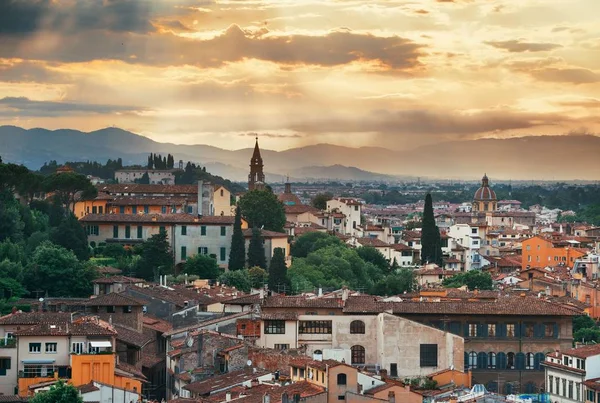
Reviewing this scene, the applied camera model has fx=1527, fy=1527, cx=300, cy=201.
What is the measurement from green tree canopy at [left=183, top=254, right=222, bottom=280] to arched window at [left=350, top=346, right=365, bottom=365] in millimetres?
19076

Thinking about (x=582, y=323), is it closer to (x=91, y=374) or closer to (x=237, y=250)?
(x=237, y=250)

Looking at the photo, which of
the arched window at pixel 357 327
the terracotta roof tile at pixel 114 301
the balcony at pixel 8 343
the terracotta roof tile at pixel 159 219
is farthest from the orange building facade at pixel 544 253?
the balcony at pixel 8 343

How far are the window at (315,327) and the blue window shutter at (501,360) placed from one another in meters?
4.71

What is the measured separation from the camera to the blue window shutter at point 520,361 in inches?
1592

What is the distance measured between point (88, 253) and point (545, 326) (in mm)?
20937

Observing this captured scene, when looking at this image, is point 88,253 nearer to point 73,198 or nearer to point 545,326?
point 73,198

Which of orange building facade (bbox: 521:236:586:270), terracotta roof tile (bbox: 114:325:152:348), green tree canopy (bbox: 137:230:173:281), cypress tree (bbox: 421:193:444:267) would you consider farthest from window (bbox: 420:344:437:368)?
orange building facade (bbox: 521:236:586:270)

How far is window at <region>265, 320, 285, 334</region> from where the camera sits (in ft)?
129

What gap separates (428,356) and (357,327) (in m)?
2.08

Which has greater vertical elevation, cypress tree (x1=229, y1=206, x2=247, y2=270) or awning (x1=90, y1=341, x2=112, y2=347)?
cypress tree (x1=229, y1=206, x2=247, y2=270)

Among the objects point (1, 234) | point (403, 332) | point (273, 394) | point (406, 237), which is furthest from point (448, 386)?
point (406, 237)

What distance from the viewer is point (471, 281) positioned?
62.6m

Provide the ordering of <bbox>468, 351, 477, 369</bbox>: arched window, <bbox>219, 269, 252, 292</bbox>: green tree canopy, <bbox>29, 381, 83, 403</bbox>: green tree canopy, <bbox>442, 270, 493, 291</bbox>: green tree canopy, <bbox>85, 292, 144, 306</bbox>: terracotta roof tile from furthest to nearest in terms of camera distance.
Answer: <bbox>442, 270, 493, 291</bbox>: green tree canopy
<bbox>219, 269, 252, 292</bbox>: green tree canopy
<bbox>85, 292, 144, 306</bbox>: terracotta roof tile
<bbox>468, 351, 477, 369</bbox>: arched window
<bbox>29, 381, 83, 403</bbox>: green tree canopy

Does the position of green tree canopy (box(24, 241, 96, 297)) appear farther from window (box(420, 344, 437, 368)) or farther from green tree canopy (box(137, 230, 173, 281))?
window (box(420, 344, 437, 368))
